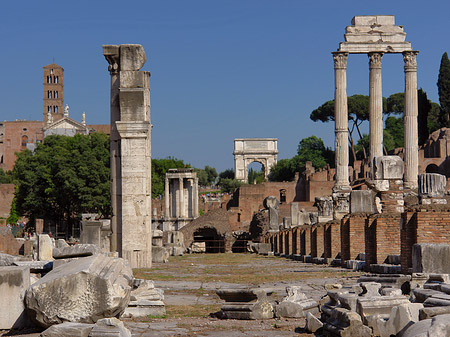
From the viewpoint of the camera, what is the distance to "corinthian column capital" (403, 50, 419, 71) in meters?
42.2

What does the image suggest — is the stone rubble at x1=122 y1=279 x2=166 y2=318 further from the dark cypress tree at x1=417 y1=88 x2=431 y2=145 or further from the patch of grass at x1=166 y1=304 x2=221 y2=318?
the dark cypress tree at x1=417 y1=88 x2=431 y2=145

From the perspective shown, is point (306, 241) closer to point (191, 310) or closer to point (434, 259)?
point (434, 259)

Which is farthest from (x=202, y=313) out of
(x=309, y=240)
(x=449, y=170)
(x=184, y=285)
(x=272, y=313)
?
(x=449, y=170)

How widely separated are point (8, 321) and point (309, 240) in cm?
1656

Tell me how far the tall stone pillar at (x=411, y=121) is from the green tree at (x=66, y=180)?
17.6 m

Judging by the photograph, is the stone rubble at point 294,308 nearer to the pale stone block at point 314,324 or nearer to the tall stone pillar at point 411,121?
the pale stone block at point 314,324

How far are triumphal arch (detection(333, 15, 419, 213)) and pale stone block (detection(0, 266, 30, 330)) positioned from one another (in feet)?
115

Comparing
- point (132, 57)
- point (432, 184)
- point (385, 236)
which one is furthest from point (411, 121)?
point (432, 184)

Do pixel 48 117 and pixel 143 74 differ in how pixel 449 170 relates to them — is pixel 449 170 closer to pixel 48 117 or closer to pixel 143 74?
pixel 143 74

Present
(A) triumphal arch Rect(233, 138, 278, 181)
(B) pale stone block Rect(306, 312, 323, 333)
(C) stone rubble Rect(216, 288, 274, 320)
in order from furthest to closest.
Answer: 1. (A) triumphal arch Rect(233, 138, 278, 181)
2. (C) stone rubble Rect(216, 288, 274, 320)
3. (B) pale stone block Rect(306, 312, 323, 333)

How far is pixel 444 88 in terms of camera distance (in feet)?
246

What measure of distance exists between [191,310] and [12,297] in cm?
214

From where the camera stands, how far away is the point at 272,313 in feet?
26.4

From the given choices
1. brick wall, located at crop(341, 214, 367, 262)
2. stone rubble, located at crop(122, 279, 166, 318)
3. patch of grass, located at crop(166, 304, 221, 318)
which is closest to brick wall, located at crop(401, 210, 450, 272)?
patch of grass, located at crop(166, 304, 221, 318)
